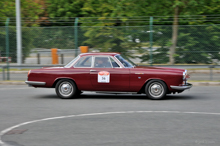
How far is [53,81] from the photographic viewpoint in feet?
38.7

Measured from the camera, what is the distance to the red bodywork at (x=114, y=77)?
11.2 m

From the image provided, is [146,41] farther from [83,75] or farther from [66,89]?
[66,89]

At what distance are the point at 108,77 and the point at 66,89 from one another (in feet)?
4.53

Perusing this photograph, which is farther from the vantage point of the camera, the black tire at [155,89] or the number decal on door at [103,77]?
the number decal on door at [103,77]

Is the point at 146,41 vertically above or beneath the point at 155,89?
above

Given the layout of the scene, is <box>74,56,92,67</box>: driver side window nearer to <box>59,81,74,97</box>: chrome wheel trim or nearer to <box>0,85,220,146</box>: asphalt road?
<box>59,81,74,97</box>: chrome wheel trim

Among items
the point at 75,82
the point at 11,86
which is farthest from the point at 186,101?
the point at 11,86

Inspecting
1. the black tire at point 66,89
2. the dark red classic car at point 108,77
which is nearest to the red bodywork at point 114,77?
the dark red classic car at point 108,77

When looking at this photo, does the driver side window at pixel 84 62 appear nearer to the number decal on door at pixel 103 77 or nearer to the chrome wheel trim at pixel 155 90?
the number decal on door at pixel 103 77

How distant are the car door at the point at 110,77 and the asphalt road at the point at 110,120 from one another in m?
0.40

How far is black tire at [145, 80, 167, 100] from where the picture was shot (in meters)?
11.3

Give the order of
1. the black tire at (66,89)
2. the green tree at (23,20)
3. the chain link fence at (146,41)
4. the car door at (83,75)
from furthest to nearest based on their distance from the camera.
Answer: the green tree at (23,20) → the chain link fence at (146,41) → the black tire at (66,89) → the car door at (83,75)

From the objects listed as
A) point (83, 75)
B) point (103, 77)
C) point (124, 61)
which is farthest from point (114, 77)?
point (83, 75)

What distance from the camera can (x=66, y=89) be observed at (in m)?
11.8
